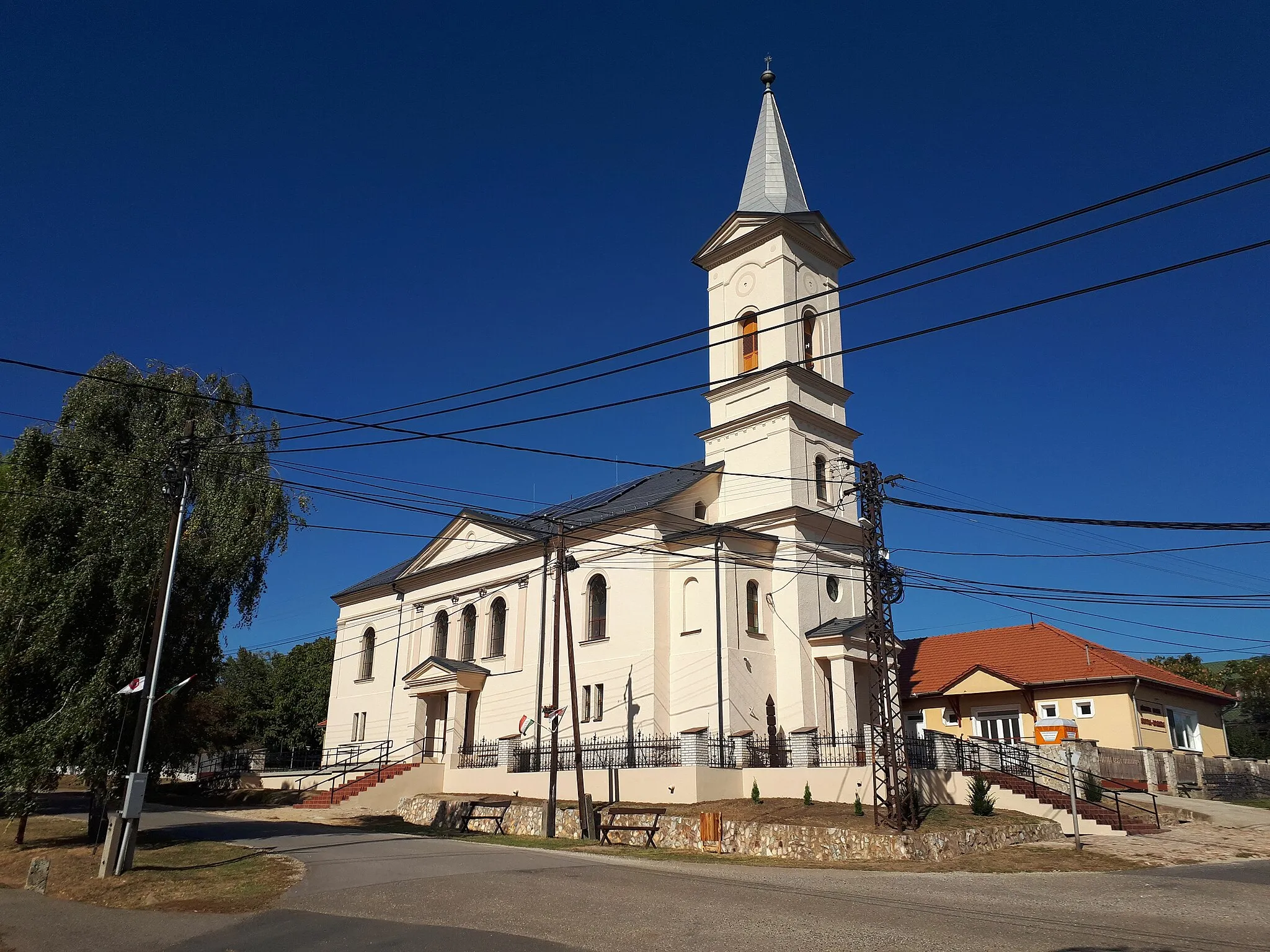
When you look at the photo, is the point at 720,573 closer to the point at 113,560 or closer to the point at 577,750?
the point at 577,750

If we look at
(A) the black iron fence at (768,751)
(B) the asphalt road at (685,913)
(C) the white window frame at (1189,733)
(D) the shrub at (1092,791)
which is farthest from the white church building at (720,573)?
(C) the white window frame at (1189,733)

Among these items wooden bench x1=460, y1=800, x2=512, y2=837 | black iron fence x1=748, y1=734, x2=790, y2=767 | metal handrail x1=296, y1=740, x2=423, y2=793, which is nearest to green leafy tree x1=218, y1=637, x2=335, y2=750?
metal handrail x1=296, y1=740, x2=423, y2=793

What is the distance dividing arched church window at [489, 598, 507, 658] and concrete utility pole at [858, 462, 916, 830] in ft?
60.4

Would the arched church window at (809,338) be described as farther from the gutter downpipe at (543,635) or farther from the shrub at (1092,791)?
the shrub at (1092,791)

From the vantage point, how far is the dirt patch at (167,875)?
46.3ft

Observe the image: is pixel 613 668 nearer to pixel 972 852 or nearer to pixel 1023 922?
pixel 972 852

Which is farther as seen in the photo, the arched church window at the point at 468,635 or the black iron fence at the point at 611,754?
the arched church window at the point at 468,635

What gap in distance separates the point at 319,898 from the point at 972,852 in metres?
13.4

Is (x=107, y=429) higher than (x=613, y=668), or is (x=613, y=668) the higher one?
(x=107, y=429)

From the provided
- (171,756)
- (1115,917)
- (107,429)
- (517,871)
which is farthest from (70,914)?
(1115,917)

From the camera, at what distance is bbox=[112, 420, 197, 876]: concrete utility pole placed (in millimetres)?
16531

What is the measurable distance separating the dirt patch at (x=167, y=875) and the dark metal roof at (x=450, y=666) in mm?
15449

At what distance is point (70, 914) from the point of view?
13.5 m

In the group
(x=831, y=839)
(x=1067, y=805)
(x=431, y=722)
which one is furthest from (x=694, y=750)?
(x=431, y=722)
